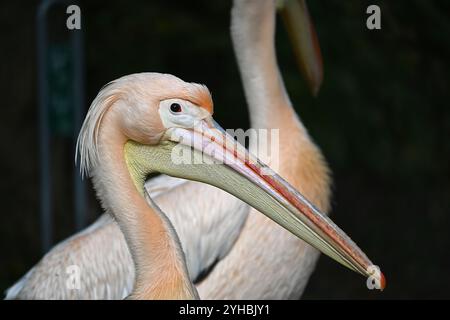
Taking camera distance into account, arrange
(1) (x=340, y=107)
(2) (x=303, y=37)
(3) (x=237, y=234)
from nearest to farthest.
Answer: (3) (x=237, y=234), (2) (x=303, y=37), (1) (x=340, y=107)

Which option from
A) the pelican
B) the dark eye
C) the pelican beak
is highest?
the pelican beak

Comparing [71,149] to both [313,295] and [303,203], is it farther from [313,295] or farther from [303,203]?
[303,203]

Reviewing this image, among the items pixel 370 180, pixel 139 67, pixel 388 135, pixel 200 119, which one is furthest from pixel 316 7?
pixel 200 119

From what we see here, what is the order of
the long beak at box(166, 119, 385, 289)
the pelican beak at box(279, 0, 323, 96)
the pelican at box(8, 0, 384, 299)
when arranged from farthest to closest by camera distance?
the pelican beak at box(279, 0, 323, 96), the pelican at box(8, 0, 384, 299), the long beak at box(166, 119, 385, 289)

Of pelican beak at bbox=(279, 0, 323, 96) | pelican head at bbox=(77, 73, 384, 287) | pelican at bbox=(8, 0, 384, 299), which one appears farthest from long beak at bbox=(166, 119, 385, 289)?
pelican beak at bbox=(279, 0, 323, 96)

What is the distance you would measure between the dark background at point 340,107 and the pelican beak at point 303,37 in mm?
1500

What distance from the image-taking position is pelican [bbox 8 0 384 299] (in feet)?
11.3

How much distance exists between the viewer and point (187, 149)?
7.98ft

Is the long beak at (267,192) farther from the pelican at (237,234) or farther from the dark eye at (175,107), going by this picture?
the pelican at (237,234)

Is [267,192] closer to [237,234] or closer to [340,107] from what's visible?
[237,234]

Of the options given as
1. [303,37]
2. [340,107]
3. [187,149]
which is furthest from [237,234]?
[340,107]

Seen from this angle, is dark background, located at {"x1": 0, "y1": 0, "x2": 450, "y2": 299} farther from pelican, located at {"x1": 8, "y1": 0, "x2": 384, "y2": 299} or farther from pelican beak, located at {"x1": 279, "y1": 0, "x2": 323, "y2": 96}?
pelican, located at {"x1": 8, "y1": 0, "x2": 384, "y2": 299}

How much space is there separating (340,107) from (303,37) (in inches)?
90.7

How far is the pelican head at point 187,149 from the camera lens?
92.6 inches
